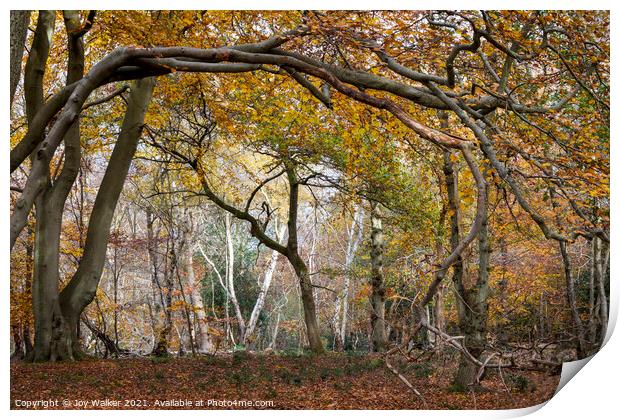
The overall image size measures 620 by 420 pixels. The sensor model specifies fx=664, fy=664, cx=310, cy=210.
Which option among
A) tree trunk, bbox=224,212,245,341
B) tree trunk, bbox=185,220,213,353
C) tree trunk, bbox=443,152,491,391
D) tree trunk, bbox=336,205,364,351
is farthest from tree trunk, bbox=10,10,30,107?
tree trunk, bbox=224,212,245,341

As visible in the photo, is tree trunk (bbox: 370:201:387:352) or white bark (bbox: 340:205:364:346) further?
white bark (bbox: 340:205:364:346)

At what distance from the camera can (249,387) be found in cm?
657

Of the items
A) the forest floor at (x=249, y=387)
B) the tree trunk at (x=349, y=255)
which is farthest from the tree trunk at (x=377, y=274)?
the forest floor at (x=249, y=387)

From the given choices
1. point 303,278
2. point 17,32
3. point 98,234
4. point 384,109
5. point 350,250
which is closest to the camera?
point 17,32

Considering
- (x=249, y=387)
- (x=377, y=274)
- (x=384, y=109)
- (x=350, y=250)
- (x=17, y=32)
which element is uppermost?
(x=17, y=32)

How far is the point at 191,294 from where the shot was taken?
13.5 m

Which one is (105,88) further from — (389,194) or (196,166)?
(389,194)

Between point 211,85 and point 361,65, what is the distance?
3.07 meters

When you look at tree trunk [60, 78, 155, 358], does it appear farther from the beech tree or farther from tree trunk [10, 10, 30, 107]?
tree trunk [10, 10, 30, 107]

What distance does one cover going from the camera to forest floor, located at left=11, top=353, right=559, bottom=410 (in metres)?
5.73

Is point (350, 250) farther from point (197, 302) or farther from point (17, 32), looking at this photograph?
point (17, 32)

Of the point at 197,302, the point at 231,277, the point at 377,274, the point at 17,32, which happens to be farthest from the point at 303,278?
the point at 17,32

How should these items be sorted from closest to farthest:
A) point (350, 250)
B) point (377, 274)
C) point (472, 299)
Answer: point (472, 299) → point (377, 274) → point (350, 250)
